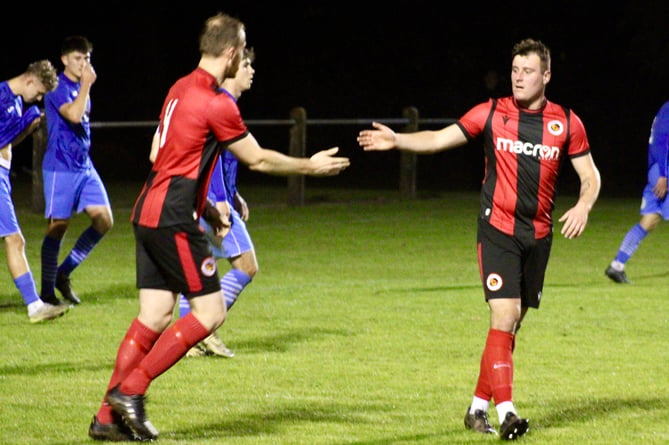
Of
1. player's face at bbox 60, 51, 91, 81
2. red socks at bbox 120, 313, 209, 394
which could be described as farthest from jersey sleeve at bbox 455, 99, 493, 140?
player's face at bbox 60, 51, 91, 81

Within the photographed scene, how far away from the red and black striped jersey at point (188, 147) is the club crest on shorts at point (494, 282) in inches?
59.0

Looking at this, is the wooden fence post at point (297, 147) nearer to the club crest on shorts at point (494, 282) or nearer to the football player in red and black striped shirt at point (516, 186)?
the football player in red and black striped shirt at point (516, 186)

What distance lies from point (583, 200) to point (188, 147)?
2.08 meters

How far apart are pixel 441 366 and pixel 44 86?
4057mm

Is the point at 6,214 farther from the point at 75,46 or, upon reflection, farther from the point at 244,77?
the point at 244,77

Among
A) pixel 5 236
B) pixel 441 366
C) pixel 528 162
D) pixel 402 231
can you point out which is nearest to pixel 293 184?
pixel 402 231

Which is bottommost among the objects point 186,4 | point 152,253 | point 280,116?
point 280,116

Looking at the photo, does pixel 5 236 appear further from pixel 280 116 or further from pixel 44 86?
pixel 280 116

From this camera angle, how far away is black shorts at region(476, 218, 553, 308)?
7137 mm

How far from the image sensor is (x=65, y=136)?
11828 millimetres

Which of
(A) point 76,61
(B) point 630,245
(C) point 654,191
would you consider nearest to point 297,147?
(B) point 630,245

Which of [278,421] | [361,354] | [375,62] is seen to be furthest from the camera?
[375,62]

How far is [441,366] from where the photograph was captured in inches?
360

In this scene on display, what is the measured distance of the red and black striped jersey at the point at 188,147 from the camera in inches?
261
